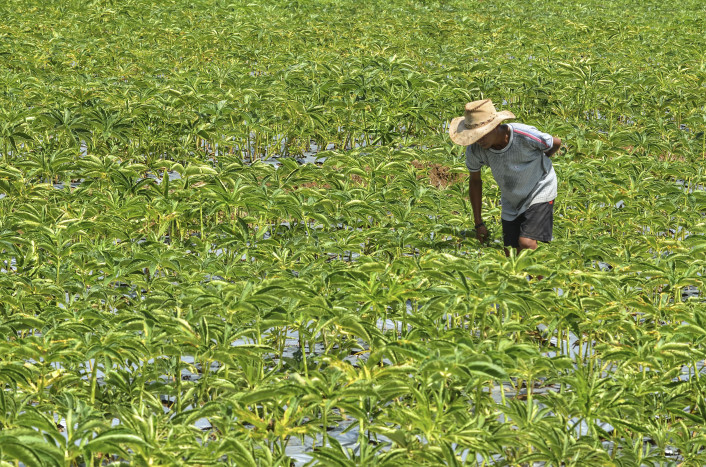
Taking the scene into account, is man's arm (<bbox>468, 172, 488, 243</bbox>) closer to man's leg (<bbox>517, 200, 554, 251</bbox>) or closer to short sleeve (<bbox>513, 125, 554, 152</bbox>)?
man's leg (<bbox>517, 200, 554, 251</bbox>)

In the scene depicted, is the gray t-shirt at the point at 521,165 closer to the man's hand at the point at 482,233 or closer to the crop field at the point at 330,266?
the man's hand at the point at 482,233

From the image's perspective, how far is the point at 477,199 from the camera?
5.79m

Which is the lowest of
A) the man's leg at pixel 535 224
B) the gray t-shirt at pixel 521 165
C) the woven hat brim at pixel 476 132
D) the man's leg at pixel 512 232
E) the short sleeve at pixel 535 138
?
the man's leg at pixel 512 232

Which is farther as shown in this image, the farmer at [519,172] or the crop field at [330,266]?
the farmer at [519,172]

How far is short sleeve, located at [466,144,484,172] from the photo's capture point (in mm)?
5770

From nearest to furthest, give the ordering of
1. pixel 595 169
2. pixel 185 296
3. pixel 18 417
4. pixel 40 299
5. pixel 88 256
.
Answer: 1. pixel 18 417
2. pixel 185 296
3. pixel 40 299
4. pixel 88 256
5. pixel 595 169

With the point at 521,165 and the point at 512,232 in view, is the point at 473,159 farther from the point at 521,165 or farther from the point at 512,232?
the point at 512,232

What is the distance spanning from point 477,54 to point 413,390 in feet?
30.4

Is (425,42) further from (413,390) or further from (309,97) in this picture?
(413,390)

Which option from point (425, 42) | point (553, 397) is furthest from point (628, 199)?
point (425, 42)

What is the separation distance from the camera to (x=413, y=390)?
3.51 m

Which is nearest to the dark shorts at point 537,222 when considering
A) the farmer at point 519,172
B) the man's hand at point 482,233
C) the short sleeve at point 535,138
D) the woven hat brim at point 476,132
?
the farmer at point 519,172

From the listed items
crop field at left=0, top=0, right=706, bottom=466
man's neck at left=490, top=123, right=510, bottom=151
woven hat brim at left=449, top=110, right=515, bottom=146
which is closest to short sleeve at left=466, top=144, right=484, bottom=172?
man's neck at left=490, top=123, right=510, bottom=151

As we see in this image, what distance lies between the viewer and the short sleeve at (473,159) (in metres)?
5.77
